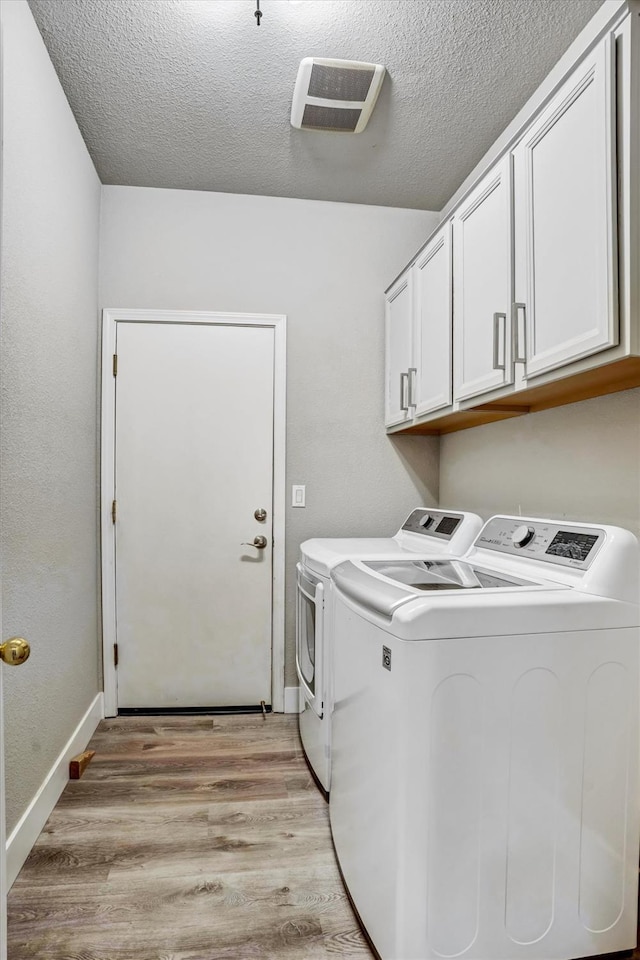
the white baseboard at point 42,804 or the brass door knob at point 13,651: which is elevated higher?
the brass door knob at point 13,651

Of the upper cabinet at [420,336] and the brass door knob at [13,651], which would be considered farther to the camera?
the upper cabinet at [420,336]

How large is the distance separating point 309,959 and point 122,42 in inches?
113

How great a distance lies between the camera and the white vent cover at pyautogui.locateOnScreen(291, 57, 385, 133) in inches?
75.6

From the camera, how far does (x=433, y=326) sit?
231cm

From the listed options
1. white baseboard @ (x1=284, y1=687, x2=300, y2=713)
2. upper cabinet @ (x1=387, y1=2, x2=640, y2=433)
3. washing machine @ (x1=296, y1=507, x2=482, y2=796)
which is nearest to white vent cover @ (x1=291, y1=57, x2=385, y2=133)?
upper cabinet @ (x1=387, y1=2, x2=640, y2=433)

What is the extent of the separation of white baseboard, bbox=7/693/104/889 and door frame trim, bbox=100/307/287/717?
0.39 meters

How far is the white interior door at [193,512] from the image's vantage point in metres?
2.81

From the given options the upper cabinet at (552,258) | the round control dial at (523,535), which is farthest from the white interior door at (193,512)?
the round control dial at (523,535)

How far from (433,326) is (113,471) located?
1.73 meters

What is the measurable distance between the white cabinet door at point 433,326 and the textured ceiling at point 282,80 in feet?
1.73

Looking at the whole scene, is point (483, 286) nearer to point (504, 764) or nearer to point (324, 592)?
point (324, 592)

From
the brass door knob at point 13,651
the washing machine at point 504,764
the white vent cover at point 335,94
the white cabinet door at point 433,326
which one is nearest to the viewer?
the brass door knob at point 13,651

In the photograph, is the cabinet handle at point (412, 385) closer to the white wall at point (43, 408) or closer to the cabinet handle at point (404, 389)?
the cabinet handle at point (404, 389)

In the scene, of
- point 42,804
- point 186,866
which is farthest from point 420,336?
point 42,804
